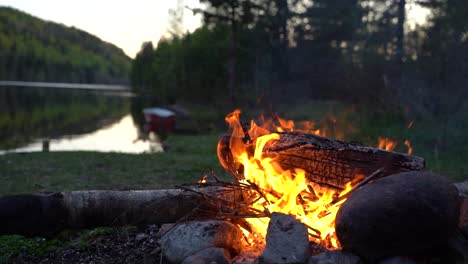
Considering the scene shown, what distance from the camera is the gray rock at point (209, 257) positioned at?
388 cm

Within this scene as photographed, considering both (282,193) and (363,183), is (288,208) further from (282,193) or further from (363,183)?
(363,183)

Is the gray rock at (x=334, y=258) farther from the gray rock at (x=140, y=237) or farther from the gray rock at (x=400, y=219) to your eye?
the gray rock at (x=140, y=237)

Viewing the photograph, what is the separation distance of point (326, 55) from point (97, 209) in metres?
29.5

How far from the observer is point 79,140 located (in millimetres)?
21484

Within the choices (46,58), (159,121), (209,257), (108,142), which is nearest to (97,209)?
(209,257)

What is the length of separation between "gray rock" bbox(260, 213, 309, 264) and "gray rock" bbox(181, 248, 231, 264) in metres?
0.34

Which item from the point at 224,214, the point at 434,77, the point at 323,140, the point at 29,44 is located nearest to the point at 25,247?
the point at 224,214

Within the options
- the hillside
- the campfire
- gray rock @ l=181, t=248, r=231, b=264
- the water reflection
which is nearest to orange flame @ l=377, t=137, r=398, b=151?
the campfire

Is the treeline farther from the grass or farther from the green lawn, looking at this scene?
the grass

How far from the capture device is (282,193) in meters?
4.57

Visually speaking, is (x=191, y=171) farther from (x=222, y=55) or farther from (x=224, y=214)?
(x=222, y=55)

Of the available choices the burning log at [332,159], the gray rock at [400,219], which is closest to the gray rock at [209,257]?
the gray rock at [400,219]

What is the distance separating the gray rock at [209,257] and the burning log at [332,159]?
3.97ft

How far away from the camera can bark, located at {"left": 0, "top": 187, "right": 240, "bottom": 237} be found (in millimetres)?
4422
